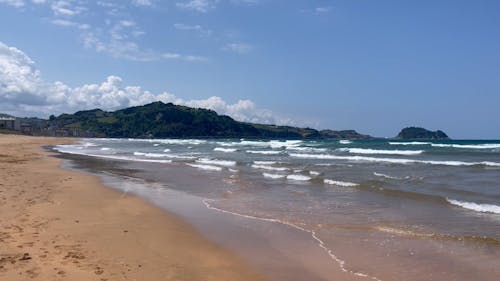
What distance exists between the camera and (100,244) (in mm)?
7625

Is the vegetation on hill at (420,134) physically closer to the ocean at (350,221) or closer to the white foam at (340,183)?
the ocean at (350,221)

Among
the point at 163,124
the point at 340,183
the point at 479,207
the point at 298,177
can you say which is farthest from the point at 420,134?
the point at 479,207

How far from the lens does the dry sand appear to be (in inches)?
242

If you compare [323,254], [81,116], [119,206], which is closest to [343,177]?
[119,206]

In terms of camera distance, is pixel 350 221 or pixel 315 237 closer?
pixel 315 237

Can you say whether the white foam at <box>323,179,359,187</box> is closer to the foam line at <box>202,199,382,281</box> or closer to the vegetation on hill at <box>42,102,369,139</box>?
the foam line at <box>202,199,382,281</box>

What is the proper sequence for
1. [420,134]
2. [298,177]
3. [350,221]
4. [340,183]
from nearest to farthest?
1. [350,221]
2. [340,183]
3. [298,177]
4. [420,134]

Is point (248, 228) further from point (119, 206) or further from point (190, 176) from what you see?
point (190, 176)

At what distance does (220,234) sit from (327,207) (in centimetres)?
412

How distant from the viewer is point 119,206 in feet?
39.7

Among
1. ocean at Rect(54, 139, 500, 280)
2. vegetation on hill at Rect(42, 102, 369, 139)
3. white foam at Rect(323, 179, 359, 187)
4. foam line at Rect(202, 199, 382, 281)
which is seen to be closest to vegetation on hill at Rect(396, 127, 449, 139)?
vegetation on hill at Rect(42, 102, 369, 139)

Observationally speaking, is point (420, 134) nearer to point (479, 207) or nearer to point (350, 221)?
point (479, 207)

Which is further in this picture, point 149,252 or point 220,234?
point 220,234

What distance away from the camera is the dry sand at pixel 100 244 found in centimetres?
614
